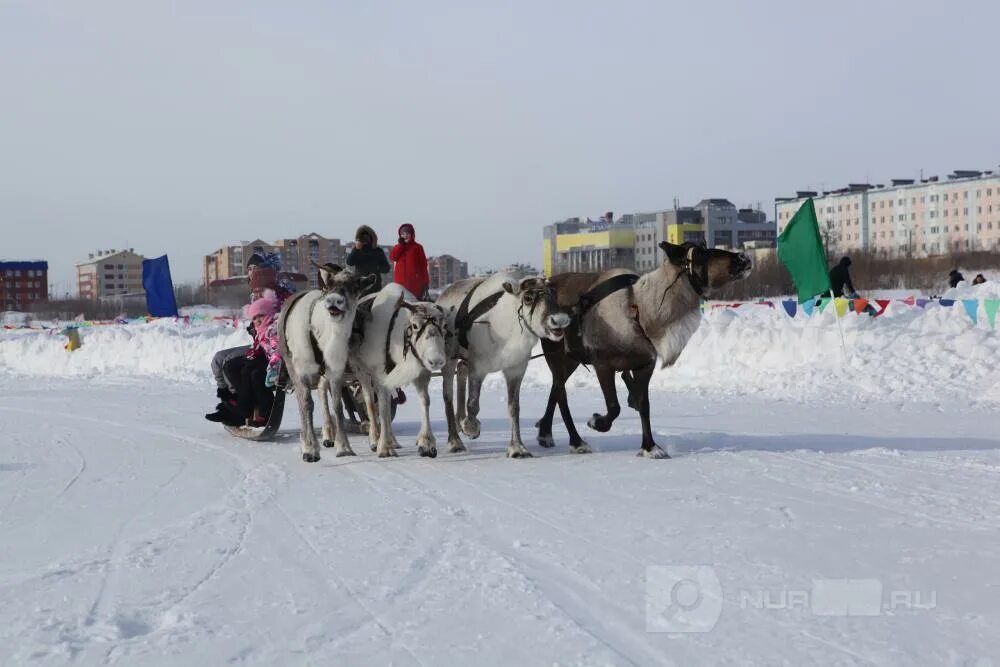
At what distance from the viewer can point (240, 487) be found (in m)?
8.51

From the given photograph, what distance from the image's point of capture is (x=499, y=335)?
9.75 m

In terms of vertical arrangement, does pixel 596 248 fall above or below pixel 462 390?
above

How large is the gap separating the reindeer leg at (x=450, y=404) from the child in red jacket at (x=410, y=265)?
1883 millimetres

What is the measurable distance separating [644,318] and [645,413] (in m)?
0.93

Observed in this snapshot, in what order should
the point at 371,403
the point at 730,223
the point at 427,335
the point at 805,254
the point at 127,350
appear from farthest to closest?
the point at 730,223
the point at 127,350
the point at 805,254
the point at 371,403
the point at 427,335

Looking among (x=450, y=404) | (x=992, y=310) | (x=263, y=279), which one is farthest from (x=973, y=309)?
(x=263, y=279)

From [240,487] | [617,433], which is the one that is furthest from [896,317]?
[240,487]

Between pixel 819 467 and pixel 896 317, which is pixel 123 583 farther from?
pixel 896 317

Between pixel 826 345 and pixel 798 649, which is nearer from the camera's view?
pixel 798 649

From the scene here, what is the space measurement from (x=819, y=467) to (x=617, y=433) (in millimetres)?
3350

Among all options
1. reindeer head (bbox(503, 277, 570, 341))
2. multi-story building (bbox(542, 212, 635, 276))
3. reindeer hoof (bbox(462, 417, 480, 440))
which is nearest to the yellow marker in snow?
reindeer hoof (bbox(462, 417, 480, 440))

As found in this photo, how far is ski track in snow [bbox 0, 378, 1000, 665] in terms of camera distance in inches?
170

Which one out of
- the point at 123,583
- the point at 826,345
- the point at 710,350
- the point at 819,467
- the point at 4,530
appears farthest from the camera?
the point at 710,350

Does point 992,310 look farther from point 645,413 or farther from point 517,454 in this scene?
point 517,454
